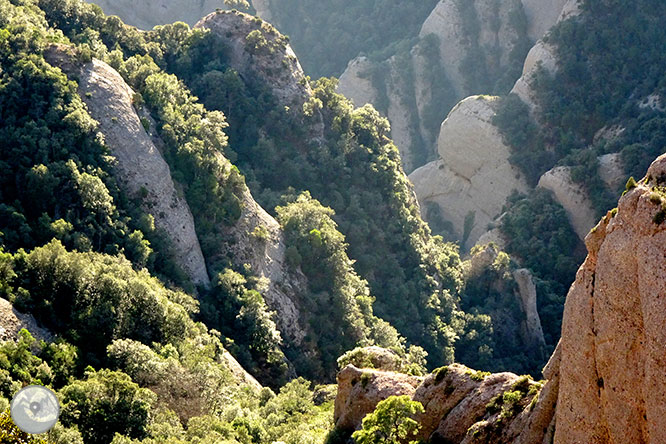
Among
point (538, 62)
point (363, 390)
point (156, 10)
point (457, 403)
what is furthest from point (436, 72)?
point (457, 403)

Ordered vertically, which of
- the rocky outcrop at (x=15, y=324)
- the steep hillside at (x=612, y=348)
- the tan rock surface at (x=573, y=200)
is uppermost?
the tan rock surface at (x=573, y=200)

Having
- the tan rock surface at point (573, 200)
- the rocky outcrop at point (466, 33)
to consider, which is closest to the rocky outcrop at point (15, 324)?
the tan rock surface at point (573, 200)

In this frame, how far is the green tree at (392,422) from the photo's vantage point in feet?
116

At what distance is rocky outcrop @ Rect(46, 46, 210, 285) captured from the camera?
212ft

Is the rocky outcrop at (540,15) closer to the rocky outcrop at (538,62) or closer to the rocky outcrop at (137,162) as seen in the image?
the rocky outcrop at (538,62)

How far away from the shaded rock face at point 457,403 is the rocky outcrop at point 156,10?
145656 millimetres

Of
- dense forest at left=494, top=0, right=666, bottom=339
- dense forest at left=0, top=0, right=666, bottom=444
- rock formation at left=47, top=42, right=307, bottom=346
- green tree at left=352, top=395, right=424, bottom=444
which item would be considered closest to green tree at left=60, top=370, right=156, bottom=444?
dense forest at left=0, top=0, right=666, bottom=444

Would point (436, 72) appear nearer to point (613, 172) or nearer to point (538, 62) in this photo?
point (538, 62)

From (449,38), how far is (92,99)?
9165cm

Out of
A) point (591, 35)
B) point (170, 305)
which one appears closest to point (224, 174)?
point (170, 305)

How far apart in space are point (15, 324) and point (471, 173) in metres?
84.6

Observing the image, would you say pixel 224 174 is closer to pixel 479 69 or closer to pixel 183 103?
pixel 183 103

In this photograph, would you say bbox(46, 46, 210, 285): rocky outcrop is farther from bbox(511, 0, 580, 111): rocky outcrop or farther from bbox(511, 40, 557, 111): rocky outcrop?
bbox(511, 0, 580, 111): rocky outcrop

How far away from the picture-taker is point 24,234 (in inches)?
2073
